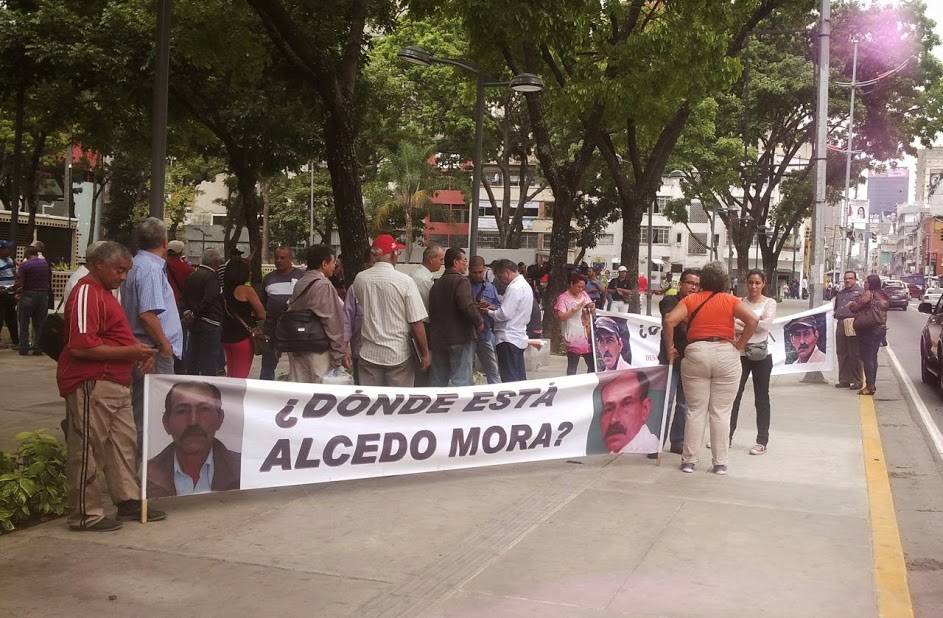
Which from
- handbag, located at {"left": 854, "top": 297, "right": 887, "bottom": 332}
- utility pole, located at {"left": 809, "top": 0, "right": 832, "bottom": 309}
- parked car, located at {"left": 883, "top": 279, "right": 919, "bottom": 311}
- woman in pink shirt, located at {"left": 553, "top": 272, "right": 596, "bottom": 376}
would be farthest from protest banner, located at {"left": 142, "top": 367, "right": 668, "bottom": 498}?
parked car, located at {"left": 883, "top": 279, "right": 919, "bottom": 311}

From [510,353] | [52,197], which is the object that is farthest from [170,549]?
[52,197]

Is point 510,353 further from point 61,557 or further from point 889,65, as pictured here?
point 889,65

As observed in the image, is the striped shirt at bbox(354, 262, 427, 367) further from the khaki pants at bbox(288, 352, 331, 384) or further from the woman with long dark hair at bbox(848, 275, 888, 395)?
the woman with long dark hair at bbox(848, 275, 888, 395)

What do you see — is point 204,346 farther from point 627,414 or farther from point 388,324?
point 627,414

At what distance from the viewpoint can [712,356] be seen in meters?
7.94

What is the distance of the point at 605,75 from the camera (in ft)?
56.4

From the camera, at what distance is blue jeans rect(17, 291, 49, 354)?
1486 centimetres

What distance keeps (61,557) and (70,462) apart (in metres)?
0.68

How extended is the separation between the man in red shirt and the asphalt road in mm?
9059

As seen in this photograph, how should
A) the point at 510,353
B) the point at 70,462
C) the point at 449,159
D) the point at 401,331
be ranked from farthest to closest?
the point at 449,159, the point at 510,353, the point at 401,331, the point at 70,462

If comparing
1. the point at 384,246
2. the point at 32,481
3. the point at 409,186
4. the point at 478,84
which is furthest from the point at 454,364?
the point at 409,186

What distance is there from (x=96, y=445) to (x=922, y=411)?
10.3 m

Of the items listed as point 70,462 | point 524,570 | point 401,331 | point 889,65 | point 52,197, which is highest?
point 889,65

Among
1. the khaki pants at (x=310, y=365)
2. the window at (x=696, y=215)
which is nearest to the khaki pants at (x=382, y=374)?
the khaki pants at (x=310, y=365)
